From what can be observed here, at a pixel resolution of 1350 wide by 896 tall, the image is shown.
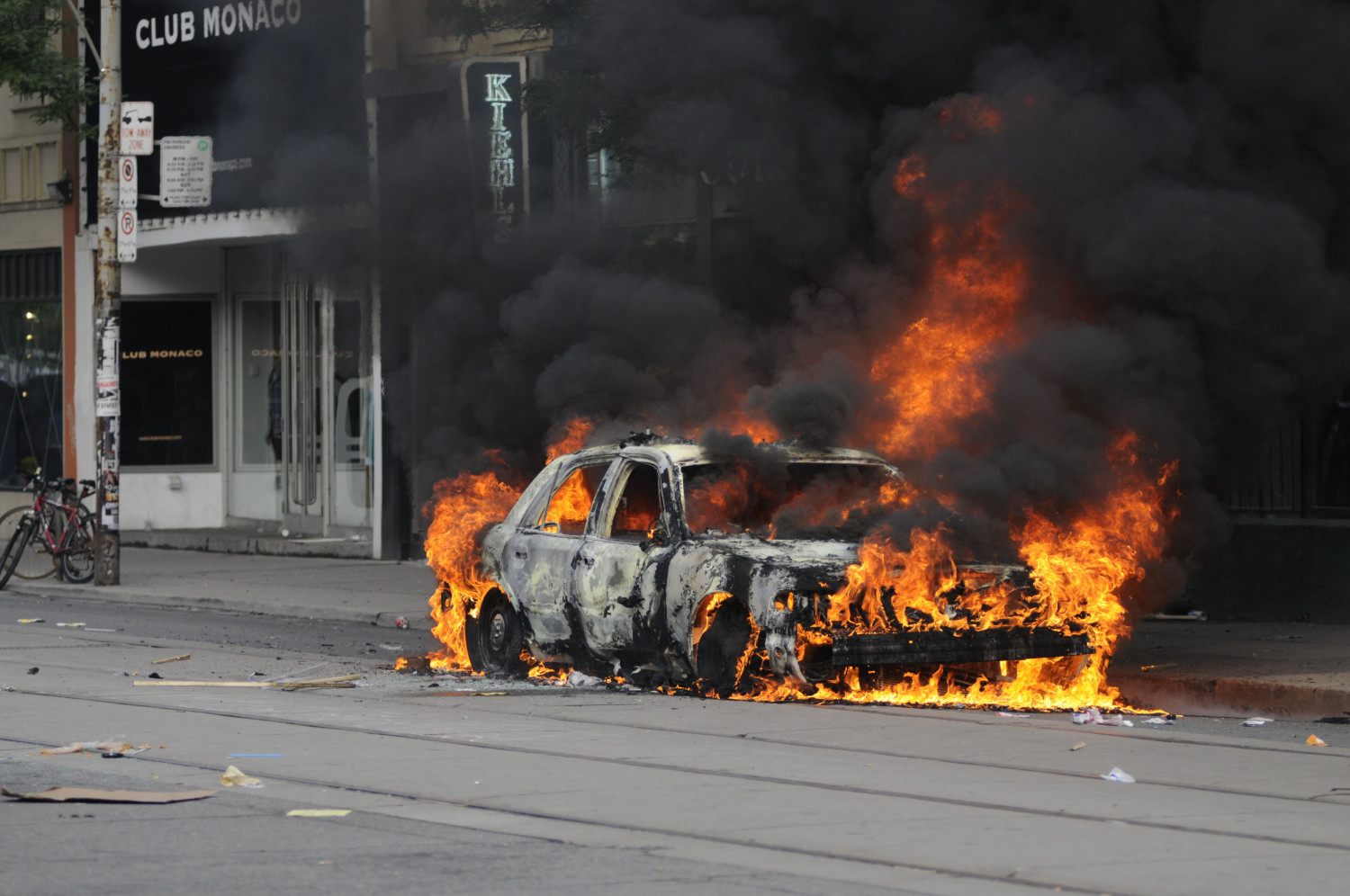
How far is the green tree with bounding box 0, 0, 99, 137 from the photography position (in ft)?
75.7

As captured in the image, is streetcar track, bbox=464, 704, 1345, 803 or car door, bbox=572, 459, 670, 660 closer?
streetcar track, bbox=464, 704, 1345, 803

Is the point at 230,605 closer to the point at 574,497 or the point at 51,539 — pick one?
the point at 51,539

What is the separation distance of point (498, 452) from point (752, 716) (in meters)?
5.37

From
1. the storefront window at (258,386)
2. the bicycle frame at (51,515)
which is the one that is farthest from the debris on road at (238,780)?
the storefront window at (258,386)

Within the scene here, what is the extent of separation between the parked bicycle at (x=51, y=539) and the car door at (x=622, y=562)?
9781mm

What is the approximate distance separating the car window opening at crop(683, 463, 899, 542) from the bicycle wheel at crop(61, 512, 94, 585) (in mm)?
10427

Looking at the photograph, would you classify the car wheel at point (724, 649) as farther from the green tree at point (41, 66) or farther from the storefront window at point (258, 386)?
the green tree at point (41, 66)

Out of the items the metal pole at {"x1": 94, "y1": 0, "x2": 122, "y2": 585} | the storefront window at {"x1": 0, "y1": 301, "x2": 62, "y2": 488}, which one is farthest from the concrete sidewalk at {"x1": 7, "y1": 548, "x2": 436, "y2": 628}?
the storefront window at {"x1": 0, "y1": 301, "x2": 62, "y2": 488}

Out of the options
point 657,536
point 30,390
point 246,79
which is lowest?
point 657,536

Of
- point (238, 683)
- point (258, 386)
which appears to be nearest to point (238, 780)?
point (238, 683)

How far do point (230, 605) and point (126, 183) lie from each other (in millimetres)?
4330

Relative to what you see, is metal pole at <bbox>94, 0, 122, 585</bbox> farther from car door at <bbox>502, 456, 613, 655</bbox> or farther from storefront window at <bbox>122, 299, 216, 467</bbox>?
car door at <bbox>502, 456, 613, 655</bbox>

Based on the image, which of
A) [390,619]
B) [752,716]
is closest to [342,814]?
[752,716]

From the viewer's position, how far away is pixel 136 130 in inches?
719
